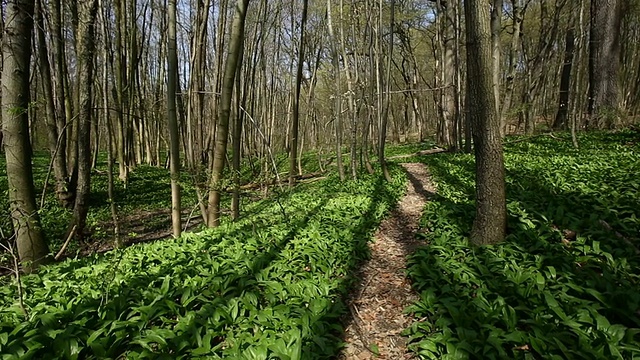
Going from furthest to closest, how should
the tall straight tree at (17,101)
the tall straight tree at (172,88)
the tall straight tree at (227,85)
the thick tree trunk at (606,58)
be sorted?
the thick tree trunk at (606,58)
the tall straight tree at (172,88)
the tall straight tree at (227,85)
the tall straight tree at (17,101)

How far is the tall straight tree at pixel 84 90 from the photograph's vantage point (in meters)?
6.31

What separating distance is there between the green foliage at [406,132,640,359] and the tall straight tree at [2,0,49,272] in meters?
4.76

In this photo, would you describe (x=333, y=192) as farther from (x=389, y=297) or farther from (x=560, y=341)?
(x=560, y=341)

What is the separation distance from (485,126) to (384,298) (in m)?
2.33

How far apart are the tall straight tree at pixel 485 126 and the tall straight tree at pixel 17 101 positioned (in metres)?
5.29

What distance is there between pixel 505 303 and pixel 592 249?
1689 millimetres

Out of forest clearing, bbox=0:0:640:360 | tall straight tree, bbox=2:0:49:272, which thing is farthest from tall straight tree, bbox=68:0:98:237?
tall straight tree, bbox=2:0:49:272

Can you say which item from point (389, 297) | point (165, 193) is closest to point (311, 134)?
point (165, 193)

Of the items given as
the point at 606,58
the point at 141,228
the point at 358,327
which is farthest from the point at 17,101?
the point at 606,58

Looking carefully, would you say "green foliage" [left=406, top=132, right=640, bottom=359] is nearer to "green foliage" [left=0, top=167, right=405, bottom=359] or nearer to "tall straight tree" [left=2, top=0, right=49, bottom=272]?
"green foliage" [left=0, top=167, right=405, bottom=359]

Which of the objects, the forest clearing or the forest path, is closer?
the forest clearing

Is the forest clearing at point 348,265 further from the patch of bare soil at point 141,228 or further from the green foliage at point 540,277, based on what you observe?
the patch of bare soil at point 141,228

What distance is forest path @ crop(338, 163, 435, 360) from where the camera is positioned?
299 centimetres

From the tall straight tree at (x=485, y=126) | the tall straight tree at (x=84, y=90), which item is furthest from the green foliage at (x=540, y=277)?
the tall straight tree at (x=84, y=90)
